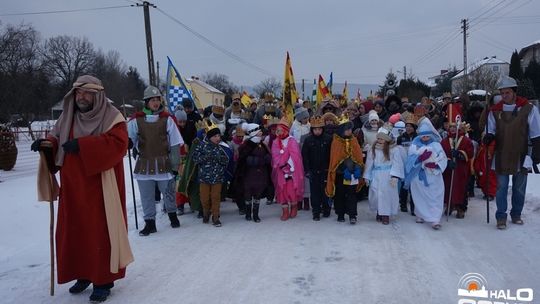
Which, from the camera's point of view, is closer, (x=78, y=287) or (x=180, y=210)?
(x=78, y=287)

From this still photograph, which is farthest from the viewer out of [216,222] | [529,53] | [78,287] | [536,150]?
[529,53]

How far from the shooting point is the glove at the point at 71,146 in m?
3.95

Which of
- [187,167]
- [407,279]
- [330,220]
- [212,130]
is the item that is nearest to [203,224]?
[187,167]

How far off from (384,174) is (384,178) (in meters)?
0.07

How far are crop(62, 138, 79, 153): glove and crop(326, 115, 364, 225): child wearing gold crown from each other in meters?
4.10

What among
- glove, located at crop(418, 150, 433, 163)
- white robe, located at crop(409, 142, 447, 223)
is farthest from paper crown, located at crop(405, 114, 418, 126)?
glove, located at crop(418, 150, 433, 163)

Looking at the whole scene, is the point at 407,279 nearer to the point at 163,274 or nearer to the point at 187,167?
the point at 163,274

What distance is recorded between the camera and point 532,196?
25.9 feet

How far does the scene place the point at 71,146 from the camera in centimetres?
395

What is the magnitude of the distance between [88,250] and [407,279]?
3.17 meters

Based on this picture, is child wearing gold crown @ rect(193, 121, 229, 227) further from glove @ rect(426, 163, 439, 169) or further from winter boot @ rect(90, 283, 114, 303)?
glove @ rect(426, 163, 439, 169)

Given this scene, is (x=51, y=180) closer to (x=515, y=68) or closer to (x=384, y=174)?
(x=384, y=174)

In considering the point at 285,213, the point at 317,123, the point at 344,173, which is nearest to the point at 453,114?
the point at 344,173

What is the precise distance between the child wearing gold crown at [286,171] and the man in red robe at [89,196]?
3.39 meters
